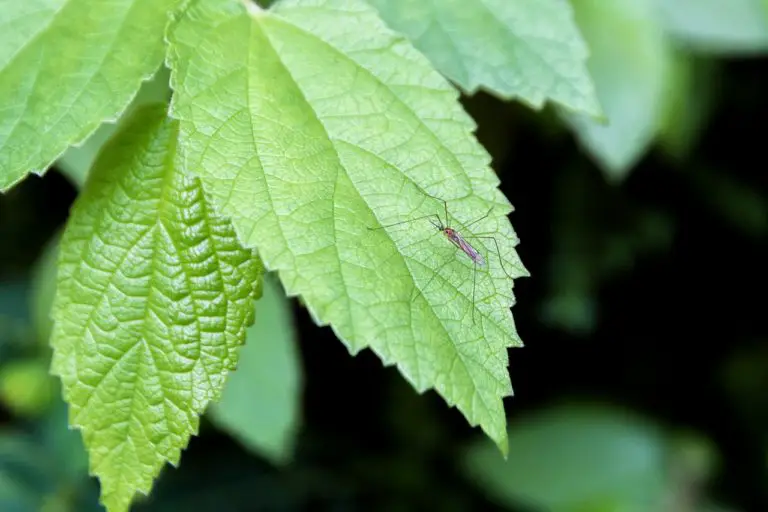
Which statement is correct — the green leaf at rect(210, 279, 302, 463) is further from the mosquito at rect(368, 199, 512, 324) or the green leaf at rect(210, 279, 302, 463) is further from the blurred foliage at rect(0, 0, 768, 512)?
the mosquito at rect(368, 199, 512, 324)

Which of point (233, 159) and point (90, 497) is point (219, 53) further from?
point (90, 497)

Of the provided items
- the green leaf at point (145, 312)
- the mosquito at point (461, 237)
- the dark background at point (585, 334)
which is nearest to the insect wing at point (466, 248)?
the mosquito at point (461, 237)

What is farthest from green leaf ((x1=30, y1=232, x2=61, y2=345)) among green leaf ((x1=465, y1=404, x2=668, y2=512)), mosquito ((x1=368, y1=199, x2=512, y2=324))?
green leaf ((x1=465, y1=404, x2=668, y2=512))

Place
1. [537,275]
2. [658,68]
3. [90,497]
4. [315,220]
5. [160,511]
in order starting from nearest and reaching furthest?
[315,220], [658,68], [90,497], [160,511], [537,275]

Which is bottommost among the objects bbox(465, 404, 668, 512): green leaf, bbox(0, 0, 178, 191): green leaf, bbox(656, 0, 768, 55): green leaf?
bbox(465, 404, 668, 512): green leaf

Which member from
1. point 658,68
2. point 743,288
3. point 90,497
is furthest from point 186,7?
point 743,288

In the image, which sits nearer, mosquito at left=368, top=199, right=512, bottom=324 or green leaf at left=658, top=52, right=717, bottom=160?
mosquito at left=368, top=199, right=512, bottom=324

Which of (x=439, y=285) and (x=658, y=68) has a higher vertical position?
(x=439, y=285)

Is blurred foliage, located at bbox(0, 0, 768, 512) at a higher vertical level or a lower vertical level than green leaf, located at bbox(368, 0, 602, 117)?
lower
